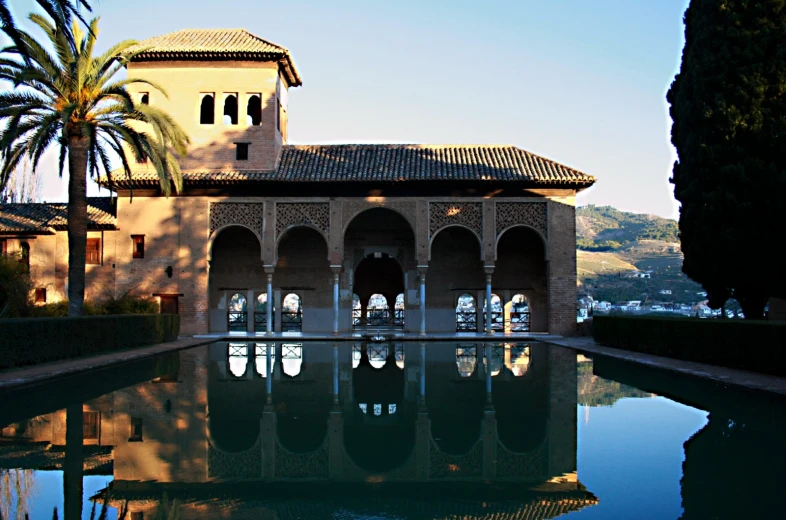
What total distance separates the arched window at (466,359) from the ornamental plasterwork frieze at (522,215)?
514 cm

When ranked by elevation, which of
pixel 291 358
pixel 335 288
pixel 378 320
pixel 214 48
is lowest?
pixel 291 358

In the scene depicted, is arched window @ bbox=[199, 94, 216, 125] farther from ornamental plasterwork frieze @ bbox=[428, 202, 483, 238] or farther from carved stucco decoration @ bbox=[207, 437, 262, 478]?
carved stucco decoration @ bbox=[207, 437, 262, 478]

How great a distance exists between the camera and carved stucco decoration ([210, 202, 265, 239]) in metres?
23.6

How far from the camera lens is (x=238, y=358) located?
15.8 metres

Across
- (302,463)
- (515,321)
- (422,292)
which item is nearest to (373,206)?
(422,292)

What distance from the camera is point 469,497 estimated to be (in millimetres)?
4566

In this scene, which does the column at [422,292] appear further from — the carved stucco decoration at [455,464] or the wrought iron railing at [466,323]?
the carved stucco decoration at [455,464]

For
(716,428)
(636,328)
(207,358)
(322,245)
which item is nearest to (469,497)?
(716,428)

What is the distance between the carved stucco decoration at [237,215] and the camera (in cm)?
2356

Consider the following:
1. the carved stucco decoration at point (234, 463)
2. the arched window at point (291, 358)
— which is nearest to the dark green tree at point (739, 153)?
the arched window at point (291, 358)

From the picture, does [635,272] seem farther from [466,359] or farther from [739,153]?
[466,359]

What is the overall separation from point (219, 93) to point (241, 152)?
2.16 metres

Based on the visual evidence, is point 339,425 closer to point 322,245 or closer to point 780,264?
Answer: point 780,264

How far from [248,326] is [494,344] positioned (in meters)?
9.38
